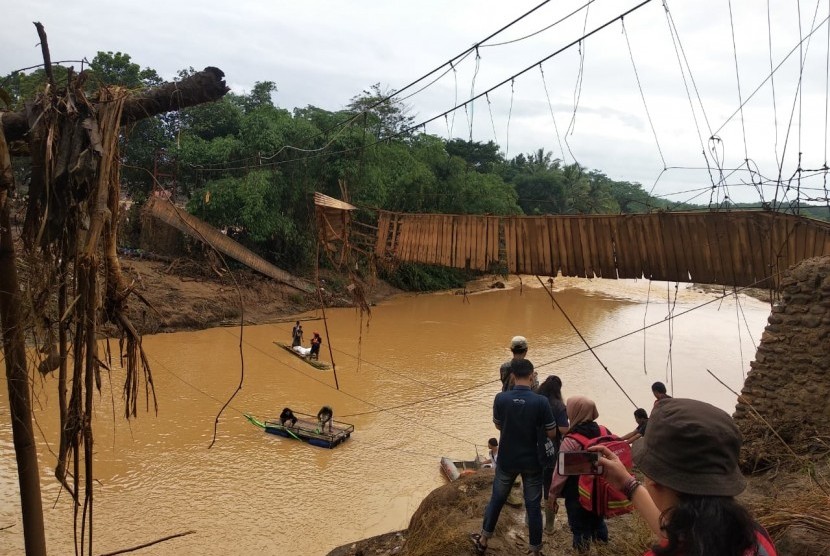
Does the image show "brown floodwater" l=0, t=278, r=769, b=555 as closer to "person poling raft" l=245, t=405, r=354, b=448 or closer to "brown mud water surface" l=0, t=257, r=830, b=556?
"brown mud water surface" l=0, t=257, r=830, b=556

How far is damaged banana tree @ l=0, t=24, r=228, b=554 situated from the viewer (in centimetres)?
176

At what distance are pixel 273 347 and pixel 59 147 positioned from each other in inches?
476

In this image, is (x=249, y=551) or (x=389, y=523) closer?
A: (x=249, y=551)

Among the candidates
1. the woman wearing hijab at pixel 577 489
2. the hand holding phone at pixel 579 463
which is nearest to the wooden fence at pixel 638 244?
the woman wearing hijab at pixel 577 489

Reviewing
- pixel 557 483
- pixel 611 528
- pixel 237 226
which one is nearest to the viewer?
pixel 557 483

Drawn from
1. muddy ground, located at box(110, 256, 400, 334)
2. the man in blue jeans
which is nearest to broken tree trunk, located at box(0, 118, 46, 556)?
the man in blue jeans

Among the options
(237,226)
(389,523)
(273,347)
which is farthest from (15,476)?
(237,226)

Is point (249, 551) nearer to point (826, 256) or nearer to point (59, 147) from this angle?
point (59, 147)

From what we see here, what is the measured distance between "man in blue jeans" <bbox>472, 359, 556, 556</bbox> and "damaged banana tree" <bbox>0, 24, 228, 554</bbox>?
2.05m

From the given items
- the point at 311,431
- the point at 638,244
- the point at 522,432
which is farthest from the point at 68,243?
the point at 311,431

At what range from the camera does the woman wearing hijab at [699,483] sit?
1.11m

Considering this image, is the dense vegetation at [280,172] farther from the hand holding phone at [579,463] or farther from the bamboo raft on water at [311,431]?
the hand holding phone at [579,463]

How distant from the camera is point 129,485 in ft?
23.0

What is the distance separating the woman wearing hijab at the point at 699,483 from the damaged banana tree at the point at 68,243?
1722mm
